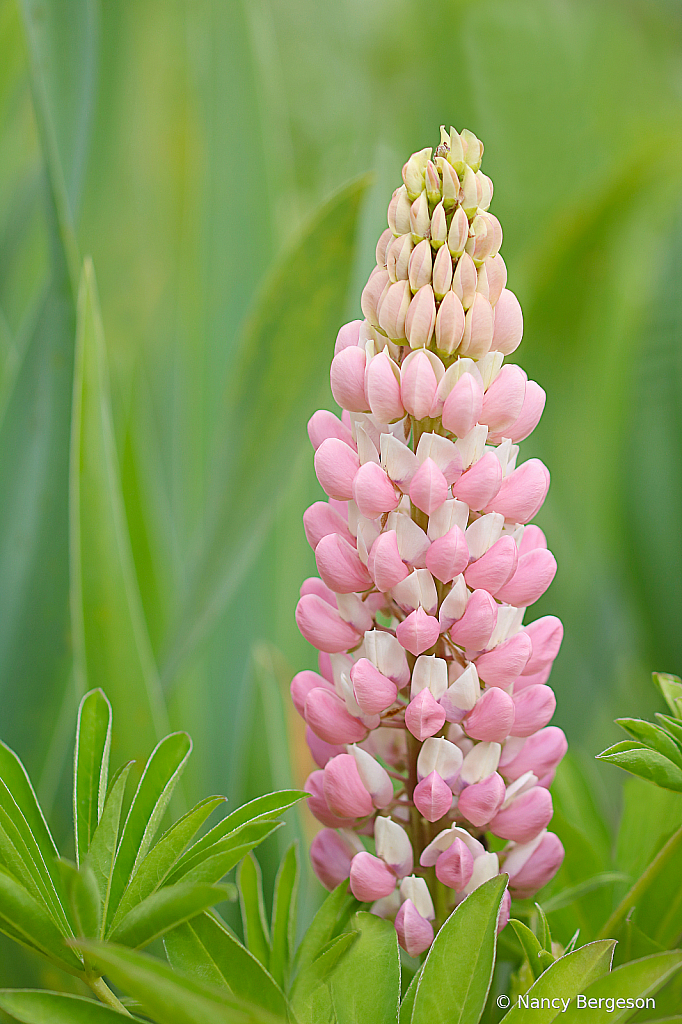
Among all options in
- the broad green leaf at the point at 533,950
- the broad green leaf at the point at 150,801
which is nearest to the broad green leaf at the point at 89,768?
the broad green leaf at the point at 150,801

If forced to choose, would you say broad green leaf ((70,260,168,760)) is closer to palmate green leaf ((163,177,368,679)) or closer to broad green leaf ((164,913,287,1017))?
palmate green leaf ((163,177,368,679))

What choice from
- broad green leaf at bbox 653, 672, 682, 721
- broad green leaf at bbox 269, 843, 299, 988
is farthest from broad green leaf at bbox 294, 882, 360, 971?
broad green leaf at bbox 653, 672, 682, 721

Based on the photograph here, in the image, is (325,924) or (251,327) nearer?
(325,924)

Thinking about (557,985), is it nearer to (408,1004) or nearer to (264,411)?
(408,1004)

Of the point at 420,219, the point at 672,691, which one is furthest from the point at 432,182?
the point at 672,691

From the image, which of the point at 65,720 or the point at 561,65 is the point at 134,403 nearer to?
the point at 65,720

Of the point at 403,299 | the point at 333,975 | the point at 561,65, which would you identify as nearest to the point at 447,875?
the point at 333,975

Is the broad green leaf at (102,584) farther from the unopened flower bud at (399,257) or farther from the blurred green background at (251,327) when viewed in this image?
the unopened flower bud at (399,257)
